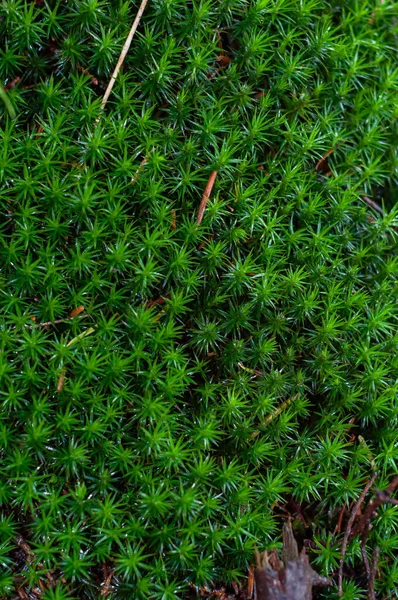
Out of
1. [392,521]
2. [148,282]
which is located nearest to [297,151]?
[148,282]

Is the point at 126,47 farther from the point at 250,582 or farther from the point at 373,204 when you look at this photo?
the point at 250,582

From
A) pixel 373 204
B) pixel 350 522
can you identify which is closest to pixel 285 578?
pixel 350 522

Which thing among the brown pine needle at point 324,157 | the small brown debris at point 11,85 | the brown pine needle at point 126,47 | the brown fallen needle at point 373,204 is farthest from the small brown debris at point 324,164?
the small brown debris at point 11,85

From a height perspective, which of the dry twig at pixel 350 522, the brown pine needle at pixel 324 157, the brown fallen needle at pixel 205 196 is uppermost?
the brown pine needle at pixel 324 157

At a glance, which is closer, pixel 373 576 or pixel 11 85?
pixel 373 576

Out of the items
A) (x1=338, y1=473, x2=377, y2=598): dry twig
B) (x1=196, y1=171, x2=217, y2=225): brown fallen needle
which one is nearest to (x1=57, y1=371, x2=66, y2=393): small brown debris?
(x1=196, y1=171, x2=217, y2=225): brown fallen needle

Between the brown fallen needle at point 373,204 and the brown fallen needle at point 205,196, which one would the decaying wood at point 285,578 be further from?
the brown fallen needle at point 373,204

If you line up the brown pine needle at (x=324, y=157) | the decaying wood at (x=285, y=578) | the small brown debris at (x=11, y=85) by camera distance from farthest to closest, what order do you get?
1. the brown pine needle at (x=324, y=157)
2. the small brown debris at (x=11, y=85)
3. the decaying wood at (x=285, y=578)
